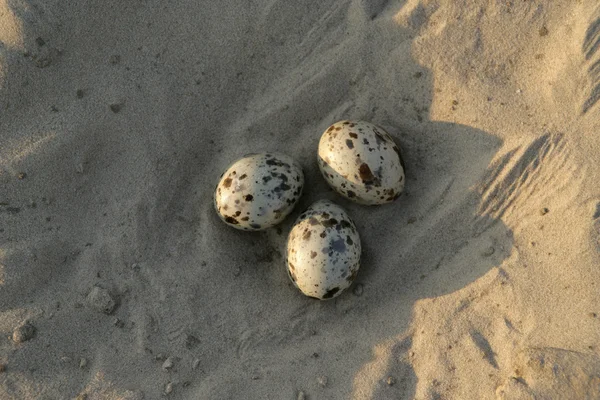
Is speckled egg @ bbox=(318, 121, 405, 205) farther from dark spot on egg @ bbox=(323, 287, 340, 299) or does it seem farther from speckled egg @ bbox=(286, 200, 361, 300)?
dark spot on egg @ bbox=(323, 287, 340, 299)

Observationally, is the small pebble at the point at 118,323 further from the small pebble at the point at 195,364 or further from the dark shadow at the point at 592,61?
the dark shadow at the point at 592,61

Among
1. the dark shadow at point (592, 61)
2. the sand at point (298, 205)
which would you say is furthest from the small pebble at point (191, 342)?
the dark shadow at point (592, 61)

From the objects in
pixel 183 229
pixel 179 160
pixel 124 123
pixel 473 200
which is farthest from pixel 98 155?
pixel 473 200

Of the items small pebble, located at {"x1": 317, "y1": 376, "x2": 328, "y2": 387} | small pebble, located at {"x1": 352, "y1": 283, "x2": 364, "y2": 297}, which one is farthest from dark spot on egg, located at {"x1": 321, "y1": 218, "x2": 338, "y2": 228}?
small pebble, located at {"x1": 317, "y1": 376, "x2": 328, "y2": 387}

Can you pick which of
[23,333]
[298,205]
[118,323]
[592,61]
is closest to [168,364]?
[118,323]

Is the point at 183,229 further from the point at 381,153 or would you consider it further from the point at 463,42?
the point at 463,42

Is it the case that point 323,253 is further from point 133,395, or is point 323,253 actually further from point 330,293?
point 133,395
